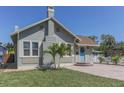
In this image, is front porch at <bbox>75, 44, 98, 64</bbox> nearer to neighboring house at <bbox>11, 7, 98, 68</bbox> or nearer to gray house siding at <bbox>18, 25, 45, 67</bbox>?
neighboring house at <bbox>11, 7, 98, 68</bbox>

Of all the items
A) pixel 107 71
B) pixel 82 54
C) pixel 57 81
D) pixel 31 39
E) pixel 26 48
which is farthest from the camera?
pixel 82 54

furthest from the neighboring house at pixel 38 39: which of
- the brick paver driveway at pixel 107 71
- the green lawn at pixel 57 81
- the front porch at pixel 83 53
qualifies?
the green lawn at pixel 57 81

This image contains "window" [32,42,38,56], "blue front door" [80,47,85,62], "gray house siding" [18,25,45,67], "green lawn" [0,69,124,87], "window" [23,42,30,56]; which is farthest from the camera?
"blue front door" [80,47,85,62]

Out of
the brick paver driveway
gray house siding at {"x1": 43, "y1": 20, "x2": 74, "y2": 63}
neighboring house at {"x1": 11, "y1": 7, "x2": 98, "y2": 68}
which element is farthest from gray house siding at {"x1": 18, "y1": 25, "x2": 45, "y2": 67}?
the brick paver driveway

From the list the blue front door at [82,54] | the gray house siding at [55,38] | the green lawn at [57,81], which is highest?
the gray house siding at [55,38]

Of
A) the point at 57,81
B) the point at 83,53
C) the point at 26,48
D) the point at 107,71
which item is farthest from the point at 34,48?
the point at 57,81

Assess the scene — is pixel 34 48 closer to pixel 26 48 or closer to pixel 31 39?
pixel 26 48

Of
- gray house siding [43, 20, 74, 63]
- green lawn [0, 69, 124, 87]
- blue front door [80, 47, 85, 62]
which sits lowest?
green lawn [0, 69, 124, 87]

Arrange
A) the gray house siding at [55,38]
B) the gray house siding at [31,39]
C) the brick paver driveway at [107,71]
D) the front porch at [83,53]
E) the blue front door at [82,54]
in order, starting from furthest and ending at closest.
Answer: the blue front door at [82,54], the front porch at [83,53], the gray house siding at [55,38], the gray house siding at [31,39], the brick paver driveway at [107,71]

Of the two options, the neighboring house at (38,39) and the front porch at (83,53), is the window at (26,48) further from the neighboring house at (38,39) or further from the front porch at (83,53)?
the front porch at (83,53)
